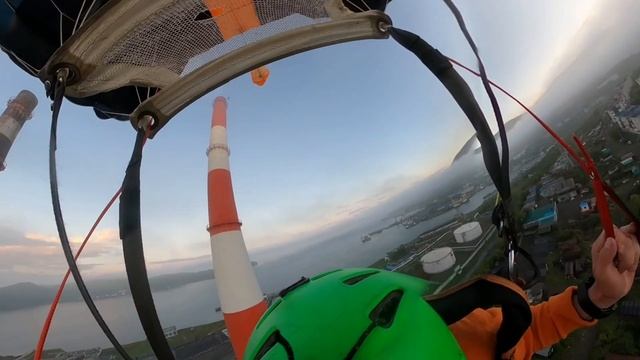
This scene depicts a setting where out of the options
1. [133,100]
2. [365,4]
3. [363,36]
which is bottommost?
[363,36]

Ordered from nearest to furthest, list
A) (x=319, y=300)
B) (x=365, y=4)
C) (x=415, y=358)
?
(x=415, y=358), (x=319, y=300), (x=365, y=4)

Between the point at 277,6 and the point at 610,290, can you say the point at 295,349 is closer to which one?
the point at 610,290

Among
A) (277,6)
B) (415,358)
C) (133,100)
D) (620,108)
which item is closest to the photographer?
(415,358)

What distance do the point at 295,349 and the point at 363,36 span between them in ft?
4.79

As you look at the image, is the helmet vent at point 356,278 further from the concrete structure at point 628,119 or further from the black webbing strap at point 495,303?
the concrete structure at point 628,119

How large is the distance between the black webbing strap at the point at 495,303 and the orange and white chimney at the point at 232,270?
4914mm

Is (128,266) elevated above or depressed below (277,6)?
below

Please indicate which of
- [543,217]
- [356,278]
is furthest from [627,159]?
[356,278]

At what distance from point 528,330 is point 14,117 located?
26506mm

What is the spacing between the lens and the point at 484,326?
1158 mm

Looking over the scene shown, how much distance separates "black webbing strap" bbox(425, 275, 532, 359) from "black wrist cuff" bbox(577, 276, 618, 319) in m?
0.33

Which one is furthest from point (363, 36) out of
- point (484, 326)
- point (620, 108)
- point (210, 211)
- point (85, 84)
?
point (620, 108)

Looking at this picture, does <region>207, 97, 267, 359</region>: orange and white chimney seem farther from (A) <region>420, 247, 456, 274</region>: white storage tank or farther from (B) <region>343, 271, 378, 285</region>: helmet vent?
(B) <region>343, 271, 378, 285</region>: helmet vent

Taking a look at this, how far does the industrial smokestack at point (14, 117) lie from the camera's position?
703 inches
